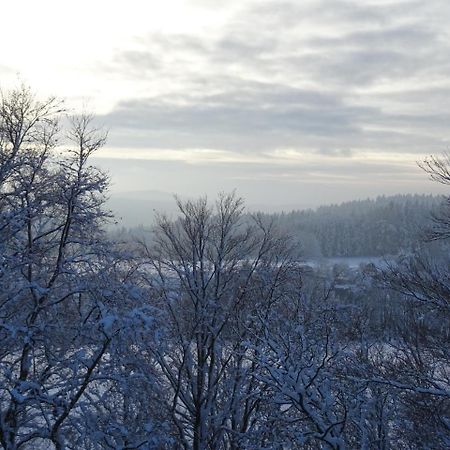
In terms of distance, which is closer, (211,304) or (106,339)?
(106,339)

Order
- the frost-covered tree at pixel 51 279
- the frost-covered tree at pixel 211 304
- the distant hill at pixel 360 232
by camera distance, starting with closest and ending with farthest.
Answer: the frost-covered tree at pixel 51 279
the frost-covered tree at pixel 211 304
the distant hill at pixel 360 232

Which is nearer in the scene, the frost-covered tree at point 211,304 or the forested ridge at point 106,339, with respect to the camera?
the forested ridge at point 106,339

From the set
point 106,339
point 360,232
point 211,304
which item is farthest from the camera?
point 360,232

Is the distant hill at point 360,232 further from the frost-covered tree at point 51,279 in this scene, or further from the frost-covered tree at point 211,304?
the frost-covered tree at point 51,279

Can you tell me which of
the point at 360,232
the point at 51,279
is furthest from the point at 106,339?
the point at 360,232

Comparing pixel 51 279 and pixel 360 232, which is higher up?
pixel 51 279

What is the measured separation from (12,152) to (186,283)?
6479mm

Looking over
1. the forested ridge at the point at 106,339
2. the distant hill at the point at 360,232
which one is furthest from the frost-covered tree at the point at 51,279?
the distant hill at the point at 360,232

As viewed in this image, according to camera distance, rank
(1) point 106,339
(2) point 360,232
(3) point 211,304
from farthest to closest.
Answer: (2) point 360,232 → (3) point 211,304 → (1) point 106,339

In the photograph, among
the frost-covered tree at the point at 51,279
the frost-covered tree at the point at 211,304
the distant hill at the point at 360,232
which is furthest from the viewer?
the distant hill at the point at 360,232

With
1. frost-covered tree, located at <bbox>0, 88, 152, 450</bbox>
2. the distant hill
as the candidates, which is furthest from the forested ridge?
the distant hill

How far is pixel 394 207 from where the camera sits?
113000mm

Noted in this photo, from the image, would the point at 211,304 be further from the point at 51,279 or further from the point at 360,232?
the point at 360,232

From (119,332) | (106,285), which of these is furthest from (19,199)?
(119,332)
